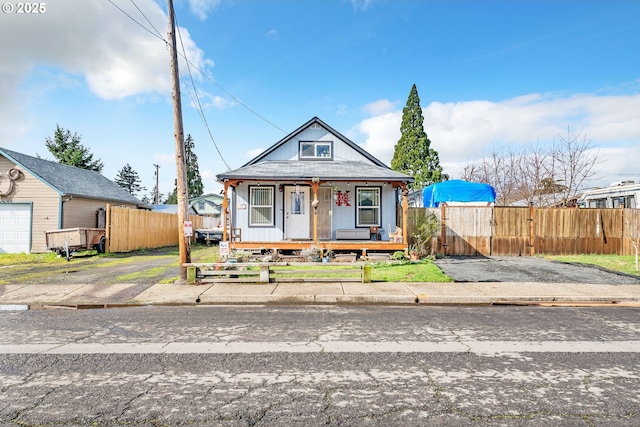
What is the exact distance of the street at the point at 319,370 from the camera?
3.09 meters

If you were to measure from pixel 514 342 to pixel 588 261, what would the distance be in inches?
435

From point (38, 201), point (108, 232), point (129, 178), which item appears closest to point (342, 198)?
point (108, 232)

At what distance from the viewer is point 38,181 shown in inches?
711

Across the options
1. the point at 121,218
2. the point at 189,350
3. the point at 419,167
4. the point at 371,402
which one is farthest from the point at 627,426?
the point at 419,167

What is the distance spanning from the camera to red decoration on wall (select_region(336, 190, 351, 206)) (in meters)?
16.0

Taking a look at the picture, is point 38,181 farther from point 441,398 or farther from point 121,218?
point 441,398

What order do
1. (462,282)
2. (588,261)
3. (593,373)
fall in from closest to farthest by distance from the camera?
(593,373), (462,282), (588,261)

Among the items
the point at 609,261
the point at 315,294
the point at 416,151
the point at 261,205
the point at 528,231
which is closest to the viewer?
the point at 315,294

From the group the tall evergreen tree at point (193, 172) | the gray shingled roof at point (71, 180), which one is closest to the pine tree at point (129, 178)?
the tall evergreen tree at point (193, 172)

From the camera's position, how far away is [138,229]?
1991 cm

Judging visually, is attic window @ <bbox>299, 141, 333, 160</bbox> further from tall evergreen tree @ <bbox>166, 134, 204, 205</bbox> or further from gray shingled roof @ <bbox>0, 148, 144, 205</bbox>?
tall evergreen tree @ <bbox>166, 134, 204, 205</bbox>

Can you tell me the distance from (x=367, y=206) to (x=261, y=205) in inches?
192

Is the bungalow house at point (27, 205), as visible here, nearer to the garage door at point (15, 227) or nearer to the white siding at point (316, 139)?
the garage door at point (15, 227)

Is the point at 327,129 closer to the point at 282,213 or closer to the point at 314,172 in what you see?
the point at 314,172
